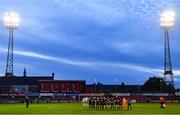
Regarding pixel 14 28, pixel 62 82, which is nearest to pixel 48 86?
pixel 62 82

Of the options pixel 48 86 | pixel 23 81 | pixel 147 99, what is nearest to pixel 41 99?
pixel 48 86

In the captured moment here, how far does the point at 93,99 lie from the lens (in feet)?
200

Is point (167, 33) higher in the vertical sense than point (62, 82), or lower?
higher

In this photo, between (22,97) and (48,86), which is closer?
(22,97)

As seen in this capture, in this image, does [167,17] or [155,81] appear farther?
[155,81]

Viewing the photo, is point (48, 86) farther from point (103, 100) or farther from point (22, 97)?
point (103, 100)

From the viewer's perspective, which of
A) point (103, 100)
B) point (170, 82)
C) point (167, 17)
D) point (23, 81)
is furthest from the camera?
point (23, 81)

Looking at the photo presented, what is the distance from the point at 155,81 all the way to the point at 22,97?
62354mm

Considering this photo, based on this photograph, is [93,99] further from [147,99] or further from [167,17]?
[147,99]

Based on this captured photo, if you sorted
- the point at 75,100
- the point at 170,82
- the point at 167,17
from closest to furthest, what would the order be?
1. the point at 167,17
2. the point at 75,100
3. the point at 170,82

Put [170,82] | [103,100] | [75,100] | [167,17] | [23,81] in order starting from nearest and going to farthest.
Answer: [103,100] < [167,17] < [75,100] < [170,82] < [23,81]

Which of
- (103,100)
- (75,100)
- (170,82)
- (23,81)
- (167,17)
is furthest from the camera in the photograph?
(23,81)

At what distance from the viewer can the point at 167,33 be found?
359 feet

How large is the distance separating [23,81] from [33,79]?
3.88 meters
